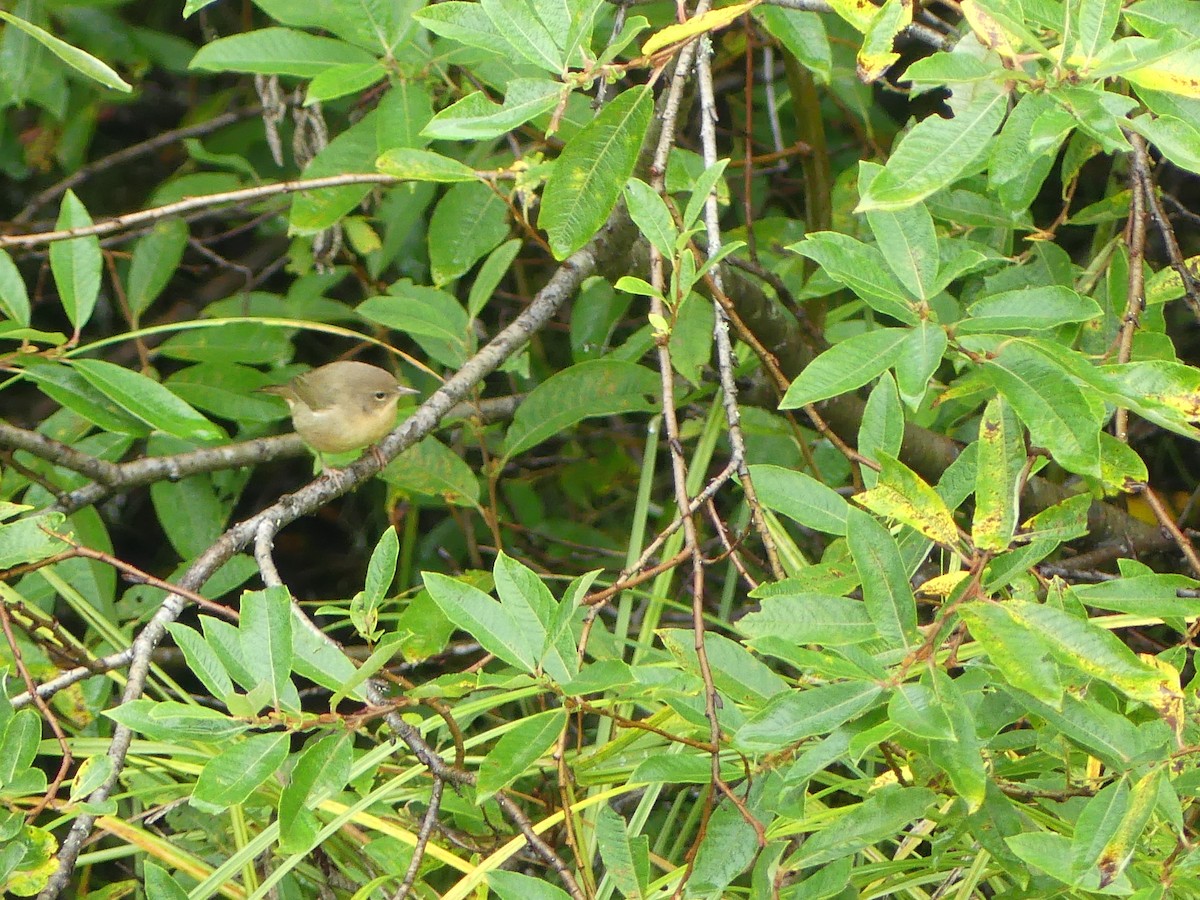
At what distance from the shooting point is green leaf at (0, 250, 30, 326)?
2.36 metres

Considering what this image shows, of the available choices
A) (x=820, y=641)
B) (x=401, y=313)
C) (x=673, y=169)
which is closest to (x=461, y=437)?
(x=401, y=313)

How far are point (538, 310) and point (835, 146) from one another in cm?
182

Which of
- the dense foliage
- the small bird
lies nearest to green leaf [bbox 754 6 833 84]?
the dense foliage

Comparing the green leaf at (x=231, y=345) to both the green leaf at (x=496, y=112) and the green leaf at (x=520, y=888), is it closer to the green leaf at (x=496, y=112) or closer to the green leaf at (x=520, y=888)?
the green leaf at (x=496, y=112)

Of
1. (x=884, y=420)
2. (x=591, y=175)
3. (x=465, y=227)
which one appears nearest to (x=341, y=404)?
(x=465, y=227)

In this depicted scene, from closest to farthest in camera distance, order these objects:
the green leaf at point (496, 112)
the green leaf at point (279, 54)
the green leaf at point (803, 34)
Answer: the green leaf at point (496, 112) < the green leaf at point (803, 34) < the green leaf at point (279, 54)

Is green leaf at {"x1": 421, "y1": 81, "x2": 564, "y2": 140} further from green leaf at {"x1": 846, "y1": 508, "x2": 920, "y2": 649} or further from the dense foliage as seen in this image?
green leaf at {"x1": 846, "y1": 508, "x2": 920, "y2": 649}

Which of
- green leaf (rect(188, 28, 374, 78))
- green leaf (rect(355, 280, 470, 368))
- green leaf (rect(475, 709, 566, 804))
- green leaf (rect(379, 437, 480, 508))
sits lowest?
green leaf (rect(379, 437, 480, 508))

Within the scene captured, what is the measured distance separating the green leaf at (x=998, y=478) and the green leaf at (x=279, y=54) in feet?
4.82

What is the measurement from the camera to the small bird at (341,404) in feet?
10.3

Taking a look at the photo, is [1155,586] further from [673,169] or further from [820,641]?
[673,169]

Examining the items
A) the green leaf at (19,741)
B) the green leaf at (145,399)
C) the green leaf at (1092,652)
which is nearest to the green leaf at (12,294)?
the green leaf at (145,399)

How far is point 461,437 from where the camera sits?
354 cm

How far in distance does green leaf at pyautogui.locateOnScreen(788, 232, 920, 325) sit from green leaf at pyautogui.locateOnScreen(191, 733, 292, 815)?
0.82 metres
